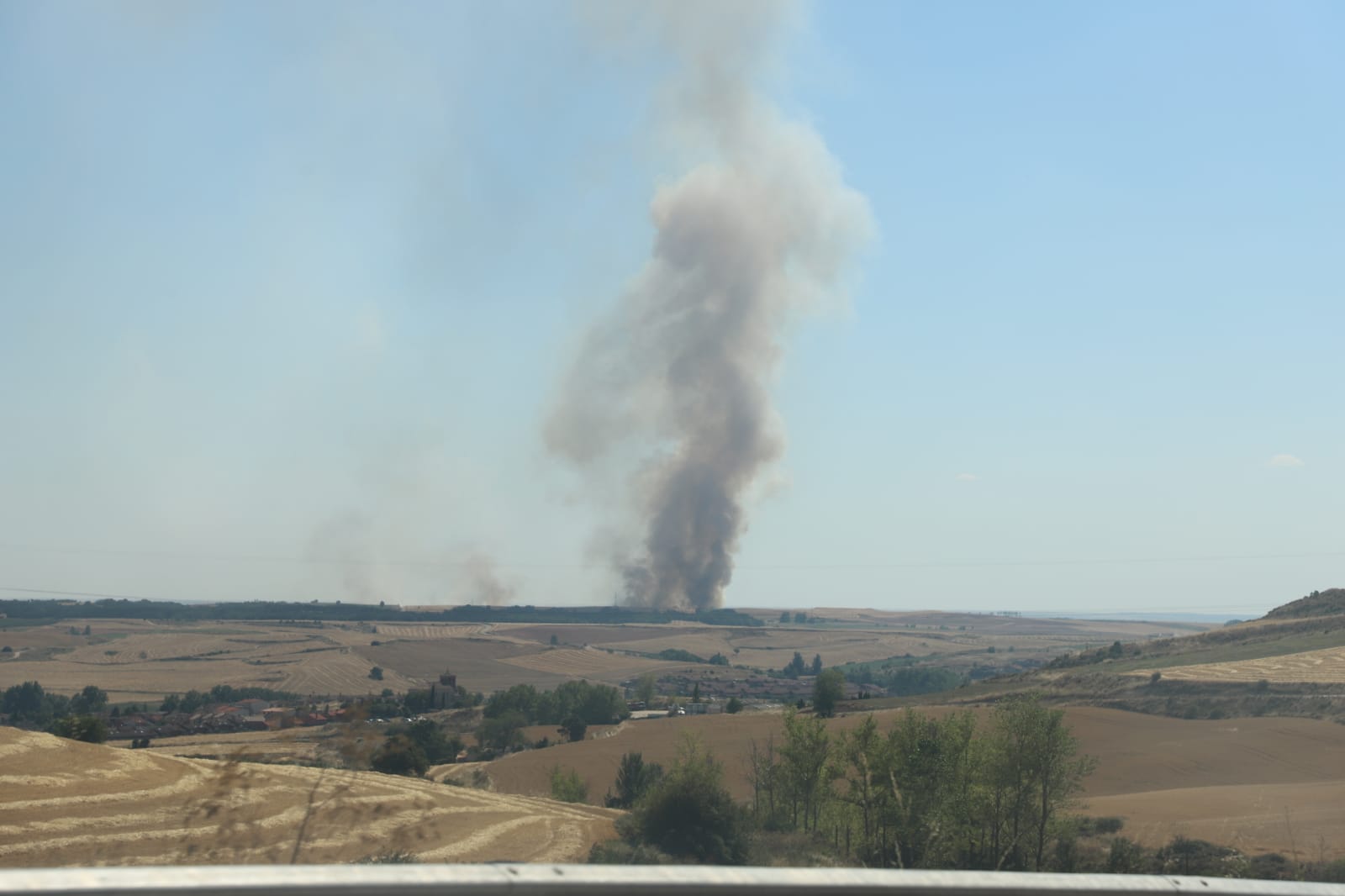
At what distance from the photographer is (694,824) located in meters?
19.1

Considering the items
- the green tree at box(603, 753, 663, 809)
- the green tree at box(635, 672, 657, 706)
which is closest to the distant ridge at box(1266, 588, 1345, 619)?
the green tree at box(635, 672, 657, 706)

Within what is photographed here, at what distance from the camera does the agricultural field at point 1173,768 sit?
27672mm

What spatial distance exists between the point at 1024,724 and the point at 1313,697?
1789 inches

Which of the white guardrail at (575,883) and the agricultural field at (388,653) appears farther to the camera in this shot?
the agricultural field at (388,653)

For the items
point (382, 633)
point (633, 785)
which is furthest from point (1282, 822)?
point (382, 633)

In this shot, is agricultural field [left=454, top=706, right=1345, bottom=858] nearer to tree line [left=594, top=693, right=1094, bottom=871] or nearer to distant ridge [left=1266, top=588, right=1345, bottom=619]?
tree line [left=594, top=693, right=1094, bottom=871]

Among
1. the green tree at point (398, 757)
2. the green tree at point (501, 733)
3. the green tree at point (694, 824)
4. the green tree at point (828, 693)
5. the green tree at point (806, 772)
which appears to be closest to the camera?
the green tree at point (398, 757)

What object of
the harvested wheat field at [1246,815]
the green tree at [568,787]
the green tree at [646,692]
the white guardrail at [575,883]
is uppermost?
the white guardrail at [575,883]

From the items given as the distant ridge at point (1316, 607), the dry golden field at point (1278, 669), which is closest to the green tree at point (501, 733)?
the dry golden field at point (1278, 669)

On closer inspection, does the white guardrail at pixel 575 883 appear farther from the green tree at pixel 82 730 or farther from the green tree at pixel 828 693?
the green tree at pixel 828 693

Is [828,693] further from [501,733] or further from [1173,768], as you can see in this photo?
[1173,768]

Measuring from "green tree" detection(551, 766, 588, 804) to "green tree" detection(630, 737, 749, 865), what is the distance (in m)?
20.7

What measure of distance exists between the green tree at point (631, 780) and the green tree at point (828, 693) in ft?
99.2

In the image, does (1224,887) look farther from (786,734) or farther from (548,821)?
(786,734)
